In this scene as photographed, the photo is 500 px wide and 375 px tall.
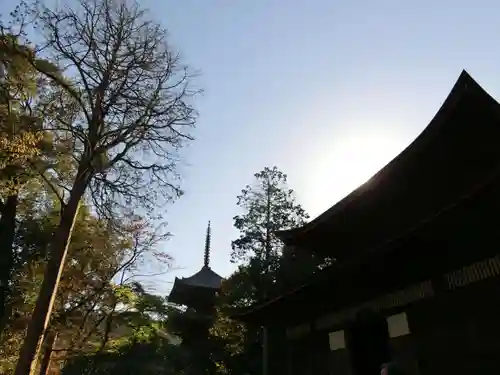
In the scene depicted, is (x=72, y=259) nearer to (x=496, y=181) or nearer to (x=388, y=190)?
(x=388, y=190)

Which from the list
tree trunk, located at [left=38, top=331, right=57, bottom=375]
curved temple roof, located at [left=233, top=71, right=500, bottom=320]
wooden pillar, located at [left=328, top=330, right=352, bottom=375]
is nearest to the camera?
curved temple roof, located at [left=233, top=71, right=500, bottom=320]

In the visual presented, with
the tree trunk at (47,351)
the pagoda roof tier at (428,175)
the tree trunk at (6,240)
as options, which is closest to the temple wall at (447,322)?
the pagoda roof tier at (428,175)

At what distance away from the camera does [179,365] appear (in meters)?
23.7

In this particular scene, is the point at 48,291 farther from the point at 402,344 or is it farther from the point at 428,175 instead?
the point at 428,175

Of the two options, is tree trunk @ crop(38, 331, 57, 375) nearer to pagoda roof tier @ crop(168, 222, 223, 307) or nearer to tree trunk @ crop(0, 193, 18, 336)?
tree trunk @ crop(0, 193, 18, 336)

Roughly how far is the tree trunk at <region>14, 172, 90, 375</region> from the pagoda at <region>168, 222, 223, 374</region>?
15305mm

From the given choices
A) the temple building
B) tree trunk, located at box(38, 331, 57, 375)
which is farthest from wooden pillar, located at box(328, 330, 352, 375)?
tree trunk, located at box(38, 331, 57, 375)

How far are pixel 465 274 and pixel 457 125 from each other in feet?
10.4

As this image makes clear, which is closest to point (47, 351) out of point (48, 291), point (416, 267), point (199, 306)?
point (48, 291)

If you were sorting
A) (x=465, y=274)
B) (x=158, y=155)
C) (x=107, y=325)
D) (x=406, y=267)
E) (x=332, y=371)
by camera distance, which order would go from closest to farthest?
(x=465, y=274), (x=406, y=267), (x=332, y=371), (x=158, y=155), (x=107, y=325)

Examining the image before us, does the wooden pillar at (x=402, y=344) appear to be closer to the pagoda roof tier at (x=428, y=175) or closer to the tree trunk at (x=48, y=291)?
the pagoda roof tier at (x=428, y=175)

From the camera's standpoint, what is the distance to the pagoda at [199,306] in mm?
22891

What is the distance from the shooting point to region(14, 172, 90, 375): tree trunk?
8.29 metres

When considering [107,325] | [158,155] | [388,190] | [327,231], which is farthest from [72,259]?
[388,190]
